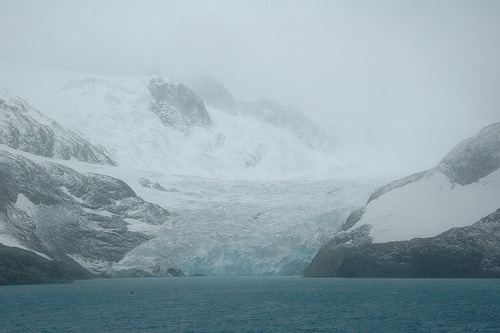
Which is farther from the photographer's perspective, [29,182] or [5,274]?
[29,182]

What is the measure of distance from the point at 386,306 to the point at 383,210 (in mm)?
76917

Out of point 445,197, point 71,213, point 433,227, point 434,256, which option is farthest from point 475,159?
point 71,213

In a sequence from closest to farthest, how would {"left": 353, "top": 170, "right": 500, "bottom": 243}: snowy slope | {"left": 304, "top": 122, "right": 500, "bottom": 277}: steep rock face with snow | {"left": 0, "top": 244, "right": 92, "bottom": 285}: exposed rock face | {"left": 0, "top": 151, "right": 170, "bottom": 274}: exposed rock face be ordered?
{"left": 0, "top": 244, "right": 92, "bottom": 285}: exposed rock face → {"left": 304, "top": 122, "right": 500, "bottom": 277}: steep rock face with snow → {"left": 353, "top": 170, "right": 500, "bottom": 243}: snowy slope → {"left": 0, "top": 151, "right": 170, "bottom": 274}: exposed rock face

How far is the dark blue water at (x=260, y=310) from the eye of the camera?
5666 cm

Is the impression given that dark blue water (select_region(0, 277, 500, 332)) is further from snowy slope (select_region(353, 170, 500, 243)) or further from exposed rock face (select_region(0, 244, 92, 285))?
snowy slope (select_region(353, 170, 500, 243))

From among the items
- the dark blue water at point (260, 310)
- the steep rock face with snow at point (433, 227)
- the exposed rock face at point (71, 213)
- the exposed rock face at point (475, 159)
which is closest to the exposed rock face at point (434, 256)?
the steep rock face with snow at point (433, 227)

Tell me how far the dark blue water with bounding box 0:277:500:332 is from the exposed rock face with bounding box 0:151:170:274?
1673 inches

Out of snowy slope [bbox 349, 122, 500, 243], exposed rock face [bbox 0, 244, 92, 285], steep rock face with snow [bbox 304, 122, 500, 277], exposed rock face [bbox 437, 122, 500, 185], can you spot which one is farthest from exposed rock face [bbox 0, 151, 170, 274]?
exposed rock face [bbox 437, 122, 500, 185]

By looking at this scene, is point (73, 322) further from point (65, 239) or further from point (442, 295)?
point (65, 239)

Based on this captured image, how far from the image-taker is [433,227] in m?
125

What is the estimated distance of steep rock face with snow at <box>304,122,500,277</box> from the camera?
382ft

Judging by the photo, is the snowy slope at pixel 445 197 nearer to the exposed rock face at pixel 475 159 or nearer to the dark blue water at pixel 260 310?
the exposed rock face at pixel 475 159

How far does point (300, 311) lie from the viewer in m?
69.8

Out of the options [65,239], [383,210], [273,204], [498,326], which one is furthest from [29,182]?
[498,326]
